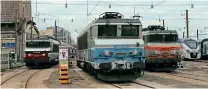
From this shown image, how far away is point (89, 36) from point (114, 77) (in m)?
2.90

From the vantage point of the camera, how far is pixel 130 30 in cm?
1944

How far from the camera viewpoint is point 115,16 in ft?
67.0

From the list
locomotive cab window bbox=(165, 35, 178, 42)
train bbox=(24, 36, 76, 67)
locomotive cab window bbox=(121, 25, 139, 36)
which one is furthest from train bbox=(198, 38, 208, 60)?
locomotive cab window bbox=(121, 25, 139, 36)

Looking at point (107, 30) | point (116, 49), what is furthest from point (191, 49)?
point (116, 49)

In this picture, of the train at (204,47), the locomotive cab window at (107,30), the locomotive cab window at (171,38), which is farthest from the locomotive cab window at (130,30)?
the train at (204,47)

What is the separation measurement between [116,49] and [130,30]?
4.88 ft

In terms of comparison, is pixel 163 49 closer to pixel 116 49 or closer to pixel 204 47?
pixel 116 49

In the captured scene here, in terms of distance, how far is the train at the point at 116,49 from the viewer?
18375mm

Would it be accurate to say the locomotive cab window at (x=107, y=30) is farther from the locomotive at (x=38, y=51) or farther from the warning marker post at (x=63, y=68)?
the locomotive at (x=38, y=51)

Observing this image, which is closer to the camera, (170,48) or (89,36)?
(89,36)

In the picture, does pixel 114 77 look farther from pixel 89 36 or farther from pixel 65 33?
pixel 65 33

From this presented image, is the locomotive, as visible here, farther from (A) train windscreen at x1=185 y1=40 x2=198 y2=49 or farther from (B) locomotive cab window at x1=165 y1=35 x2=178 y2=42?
(A) train windscreen at x1=185 y1=40 x2=198 y2=49

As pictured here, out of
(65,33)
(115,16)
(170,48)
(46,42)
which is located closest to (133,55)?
(115,16)

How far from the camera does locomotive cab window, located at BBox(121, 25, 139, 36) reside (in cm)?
1933
